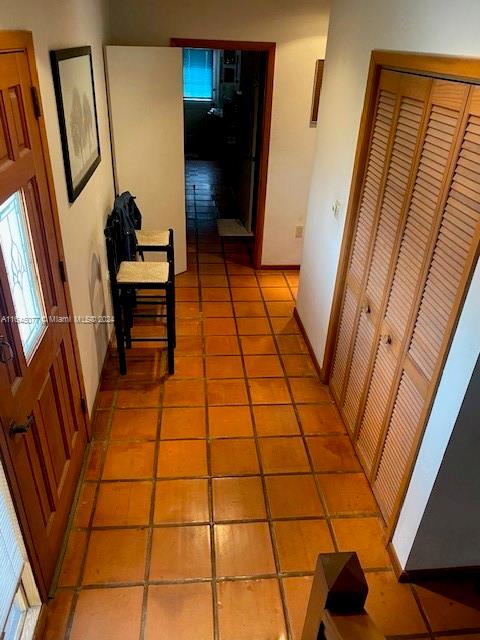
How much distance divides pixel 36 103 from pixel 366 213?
1573mm

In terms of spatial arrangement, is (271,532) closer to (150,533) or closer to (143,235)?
(150,533)

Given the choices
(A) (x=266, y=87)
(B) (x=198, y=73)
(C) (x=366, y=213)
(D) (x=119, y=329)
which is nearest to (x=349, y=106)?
(C) (x=366, y=213)

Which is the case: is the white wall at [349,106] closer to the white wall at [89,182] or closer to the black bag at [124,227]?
the black bag at [124,227]

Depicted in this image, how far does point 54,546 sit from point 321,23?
3.97 meters

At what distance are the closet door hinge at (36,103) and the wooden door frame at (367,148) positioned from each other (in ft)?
4.72

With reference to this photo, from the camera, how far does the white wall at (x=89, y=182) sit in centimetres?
184

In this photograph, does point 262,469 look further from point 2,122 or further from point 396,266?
point 2,122

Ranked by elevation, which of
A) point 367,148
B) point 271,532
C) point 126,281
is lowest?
point 271,532

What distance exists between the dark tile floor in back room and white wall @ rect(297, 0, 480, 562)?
11.1 inches

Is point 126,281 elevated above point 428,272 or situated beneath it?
situated beneath

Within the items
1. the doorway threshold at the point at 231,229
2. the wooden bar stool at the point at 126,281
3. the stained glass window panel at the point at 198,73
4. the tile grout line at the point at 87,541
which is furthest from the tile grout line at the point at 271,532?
the stained glass window panel at the point at 198,73

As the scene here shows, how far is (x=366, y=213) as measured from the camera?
2.39 m

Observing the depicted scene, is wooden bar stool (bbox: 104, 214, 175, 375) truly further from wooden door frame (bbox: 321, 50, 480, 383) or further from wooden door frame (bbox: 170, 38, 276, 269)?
wooden door frame (bbox: 170, 38, 276, 269)

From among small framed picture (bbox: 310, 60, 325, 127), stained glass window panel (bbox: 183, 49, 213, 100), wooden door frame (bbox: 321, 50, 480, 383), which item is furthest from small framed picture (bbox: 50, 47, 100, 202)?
stained glass window panel (bbox: 183, 49, 213, 100)
